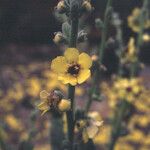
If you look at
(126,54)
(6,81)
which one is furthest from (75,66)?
(6,81)

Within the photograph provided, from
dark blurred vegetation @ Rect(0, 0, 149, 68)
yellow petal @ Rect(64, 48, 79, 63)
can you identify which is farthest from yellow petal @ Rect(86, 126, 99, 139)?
dark blurred vegetation @ Rect(0, 0, 149, 68)

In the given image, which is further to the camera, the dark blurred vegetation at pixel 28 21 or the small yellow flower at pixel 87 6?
the dark blurred vegetation at pixel 28 21

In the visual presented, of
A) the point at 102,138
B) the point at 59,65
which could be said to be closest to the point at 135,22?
the point at 59,65

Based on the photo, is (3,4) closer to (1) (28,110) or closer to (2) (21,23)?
(2) (21,23)

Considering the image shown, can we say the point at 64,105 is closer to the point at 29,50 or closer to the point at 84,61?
the point at 84,61

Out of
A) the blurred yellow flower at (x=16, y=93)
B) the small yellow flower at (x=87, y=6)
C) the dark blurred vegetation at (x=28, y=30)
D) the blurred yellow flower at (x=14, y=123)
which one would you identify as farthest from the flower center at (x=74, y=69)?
the dark blurred vegetation at (x=28, y=30)

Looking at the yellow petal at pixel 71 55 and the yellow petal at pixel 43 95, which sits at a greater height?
the yellow petal at pixel 71 55

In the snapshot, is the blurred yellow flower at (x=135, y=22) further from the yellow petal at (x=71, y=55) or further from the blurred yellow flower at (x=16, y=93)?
the blurred yellow flower at (x=16, y=93)
